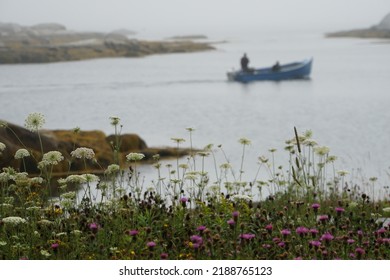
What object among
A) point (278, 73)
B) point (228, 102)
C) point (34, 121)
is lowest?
point (228, 102)

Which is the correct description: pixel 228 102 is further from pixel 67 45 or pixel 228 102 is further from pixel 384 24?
pixel 384 24

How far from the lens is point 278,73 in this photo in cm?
1574

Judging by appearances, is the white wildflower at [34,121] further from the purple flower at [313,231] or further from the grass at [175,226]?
the purple flower at [313,231]

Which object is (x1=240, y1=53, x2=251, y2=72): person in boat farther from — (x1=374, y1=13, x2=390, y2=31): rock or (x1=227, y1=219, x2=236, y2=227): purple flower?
(x1=227, y1=219, x2=236, y2=227): purple flower

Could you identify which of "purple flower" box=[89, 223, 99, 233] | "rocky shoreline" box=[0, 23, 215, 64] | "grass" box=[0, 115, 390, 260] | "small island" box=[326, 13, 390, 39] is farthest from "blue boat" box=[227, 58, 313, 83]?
"purple flower" box=[89, 223, 99, 233]

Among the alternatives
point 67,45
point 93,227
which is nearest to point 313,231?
point 93,227

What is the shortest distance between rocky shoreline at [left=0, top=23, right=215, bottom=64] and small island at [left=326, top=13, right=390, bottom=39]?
1.72 m

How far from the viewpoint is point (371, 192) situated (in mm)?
9109

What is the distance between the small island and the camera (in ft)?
31.3

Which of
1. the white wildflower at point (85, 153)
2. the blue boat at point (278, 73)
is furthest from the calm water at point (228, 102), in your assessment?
the white wildflower at point (85, 153)

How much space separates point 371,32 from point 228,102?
3320mm

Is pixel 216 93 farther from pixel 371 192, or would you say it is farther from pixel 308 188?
pixel 308 188

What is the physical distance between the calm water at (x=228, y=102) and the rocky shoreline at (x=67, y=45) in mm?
154
